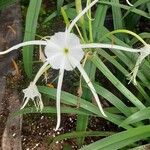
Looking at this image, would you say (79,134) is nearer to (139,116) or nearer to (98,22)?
(139,116)

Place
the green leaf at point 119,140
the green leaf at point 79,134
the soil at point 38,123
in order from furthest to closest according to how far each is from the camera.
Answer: the soil at point 38,123 < the green leaf at point 79,134 < the green leaf at point 119,140

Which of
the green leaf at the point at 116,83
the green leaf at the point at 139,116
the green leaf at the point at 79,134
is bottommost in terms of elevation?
the green leaf at the point at 139,116

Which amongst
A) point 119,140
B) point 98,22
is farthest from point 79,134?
point 98,22

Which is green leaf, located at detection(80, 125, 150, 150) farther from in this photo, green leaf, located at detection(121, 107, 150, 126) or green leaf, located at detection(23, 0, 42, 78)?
green leaf, located at detection(23, 0, 42, 78)

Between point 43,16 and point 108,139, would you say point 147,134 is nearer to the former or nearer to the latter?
point 108,139

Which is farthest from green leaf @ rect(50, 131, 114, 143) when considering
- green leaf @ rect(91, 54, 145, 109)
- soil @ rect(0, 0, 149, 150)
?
green leaf @ rect(91, 54, 145, 109)

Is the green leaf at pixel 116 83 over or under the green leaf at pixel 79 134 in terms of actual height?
over

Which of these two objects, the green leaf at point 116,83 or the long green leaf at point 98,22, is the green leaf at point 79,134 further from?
the long green leaf at point 98,22

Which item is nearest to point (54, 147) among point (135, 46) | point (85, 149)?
point (85, 149)

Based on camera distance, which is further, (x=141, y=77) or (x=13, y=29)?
(x=13, y=29)

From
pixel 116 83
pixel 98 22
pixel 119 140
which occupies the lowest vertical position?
pixel 119 140

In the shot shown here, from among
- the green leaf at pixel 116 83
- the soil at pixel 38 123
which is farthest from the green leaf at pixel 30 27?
the green leaf at pixel 116 83
